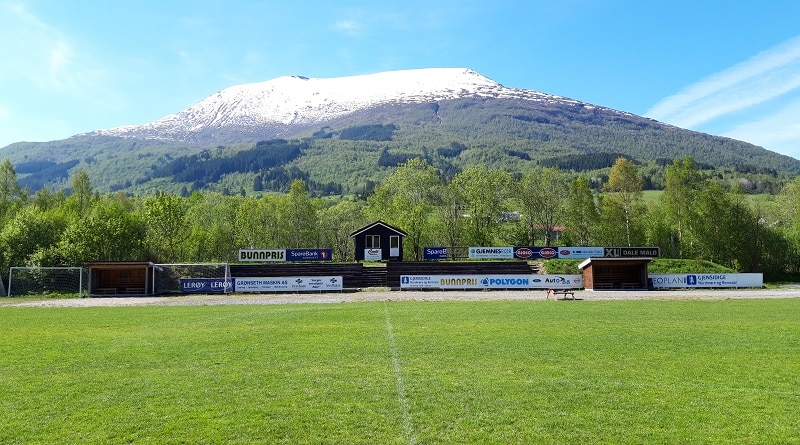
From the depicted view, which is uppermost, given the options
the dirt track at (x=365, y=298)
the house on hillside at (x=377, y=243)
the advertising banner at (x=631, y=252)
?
the house on hillside at (x=377, y=243)

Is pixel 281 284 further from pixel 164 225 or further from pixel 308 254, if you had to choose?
pixel 164 225

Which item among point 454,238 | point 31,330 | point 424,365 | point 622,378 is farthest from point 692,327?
point 454,238

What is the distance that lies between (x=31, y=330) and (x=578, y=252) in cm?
5136

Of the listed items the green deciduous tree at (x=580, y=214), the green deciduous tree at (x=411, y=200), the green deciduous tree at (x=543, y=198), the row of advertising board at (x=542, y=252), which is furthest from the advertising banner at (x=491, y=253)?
the green deciduous tree at (x=580, y=214)

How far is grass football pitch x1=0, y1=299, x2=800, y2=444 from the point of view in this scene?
7461mm

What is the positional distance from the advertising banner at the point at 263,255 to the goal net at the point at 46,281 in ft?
52.1

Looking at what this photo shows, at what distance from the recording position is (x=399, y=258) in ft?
189

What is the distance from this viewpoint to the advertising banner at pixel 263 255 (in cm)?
5594

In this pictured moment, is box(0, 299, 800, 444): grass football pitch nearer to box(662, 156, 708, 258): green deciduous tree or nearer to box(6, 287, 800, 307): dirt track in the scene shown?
box(6, 287, 800, 307): dirt track

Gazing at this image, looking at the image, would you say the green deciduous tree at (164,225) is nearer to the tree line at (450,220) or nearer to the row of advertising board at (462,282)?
the tree line at (450,220)

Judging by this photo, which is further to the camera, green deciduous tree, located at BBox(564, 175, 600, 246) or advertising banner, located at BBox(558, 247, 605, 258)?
green deciduous tree, located at BBox(564, 175, 600, 246)

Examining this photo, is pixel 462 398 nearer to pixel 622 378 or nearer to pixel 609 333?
pixel 622 378

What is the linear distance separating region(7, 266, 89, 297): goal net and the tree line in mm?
5575

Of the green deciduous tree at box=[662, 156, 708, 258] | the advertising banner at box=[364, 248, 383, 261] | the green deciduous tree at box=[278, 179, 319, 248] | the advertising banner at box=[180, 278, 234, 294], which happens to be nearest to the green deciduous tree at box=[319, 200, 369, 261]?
the green deciduous tree at box=[278, 179, 319, 248]
